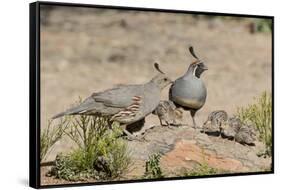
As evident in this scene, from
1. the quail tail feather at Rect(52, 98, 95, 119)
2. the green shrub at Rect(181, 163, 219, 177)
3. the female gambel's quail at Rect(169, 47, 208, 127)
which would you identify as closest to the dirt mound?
the green shrub at Rect(181, 163, 219, 177)

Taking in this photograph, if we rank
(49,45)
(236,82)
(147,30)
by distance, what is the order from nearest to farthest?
(49,45) → (147,30) → (236,82)

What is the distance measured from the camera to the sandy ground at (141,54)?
513cm

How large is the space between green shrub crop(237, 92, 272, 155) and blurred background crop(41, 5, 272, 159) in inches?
2.3

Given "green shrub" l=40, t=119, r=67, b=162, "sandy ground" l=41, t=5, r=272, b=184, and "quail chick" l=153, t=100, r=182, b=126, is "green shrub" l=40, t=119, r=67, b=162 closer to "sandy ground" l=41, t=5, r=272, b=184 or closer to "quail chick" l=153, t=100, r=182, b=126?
"sandy ground" l=41, t=5, r=272, b=184

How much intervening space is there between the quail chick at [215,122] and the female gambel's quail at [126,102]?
425 mm

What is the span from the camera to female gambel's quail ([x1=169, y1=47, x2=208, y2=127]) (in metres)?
5.54

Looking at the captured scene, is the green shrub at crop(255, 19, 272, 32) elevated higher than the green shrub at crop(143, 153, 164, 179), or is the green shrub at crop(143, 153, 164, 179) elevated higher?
the green shrub at crop(255, 19, 272, 32)

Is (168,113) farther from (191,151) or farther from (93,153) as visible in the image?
(93,153)

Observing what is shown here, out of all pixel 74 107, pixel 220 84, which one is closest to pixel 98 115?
pixel 74 107

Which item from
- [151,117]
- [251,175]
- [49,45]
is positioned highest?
[49,45]

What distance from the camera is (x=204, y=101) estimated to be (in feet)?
18.6

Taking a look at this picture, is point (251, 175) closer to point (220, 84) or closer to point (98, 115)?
point (220, 84)

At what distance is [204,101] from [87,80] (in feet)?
2.99

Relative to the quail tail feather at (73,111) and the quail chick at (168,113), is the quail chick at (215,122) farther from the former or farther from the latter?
the quail tail feather at (73,111)
